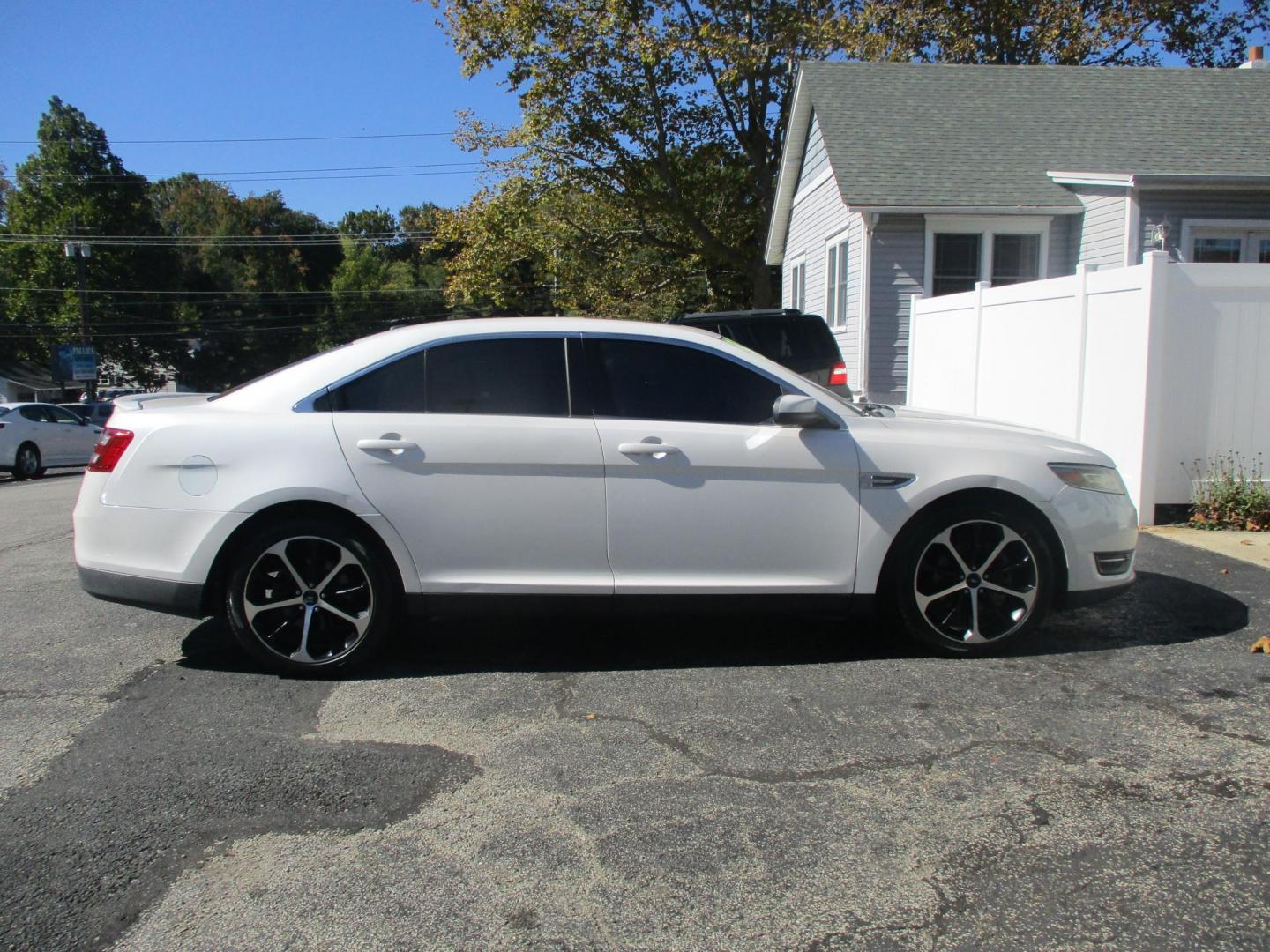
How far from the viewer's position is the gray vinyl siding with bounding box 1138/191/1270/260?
1382 centimetres

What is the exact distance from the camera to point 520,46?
84.9 ft

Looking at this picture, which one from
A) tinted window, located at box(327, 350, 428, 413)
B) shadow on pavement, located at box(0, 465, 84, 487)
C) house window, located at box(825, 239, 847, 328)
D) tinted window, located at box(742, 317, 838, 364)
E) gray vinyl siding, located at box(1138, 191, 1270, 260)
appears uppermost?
gray vinyl siding, located at box(1138, 191, 1270, 260)

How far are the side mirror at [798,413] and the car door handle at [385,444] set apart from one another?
1652 mm

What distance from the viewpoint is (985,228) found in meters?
15.1

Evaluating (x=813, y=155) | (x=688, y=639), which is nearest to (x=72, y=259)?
(x=813, y=155)

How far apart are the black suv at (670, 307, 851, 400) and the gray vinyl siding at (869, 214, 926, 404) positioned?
4.64 metres

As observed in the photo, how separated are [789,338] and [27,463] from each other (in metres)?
17.2

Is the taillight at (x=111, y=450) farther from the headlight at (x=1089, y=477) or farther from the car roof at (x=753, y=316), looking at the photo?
the car roof at (x=753, y=316)

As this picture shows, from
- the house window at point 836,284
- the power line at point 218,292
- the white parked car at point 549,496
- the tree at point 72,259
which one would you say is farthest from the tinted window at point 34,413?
the tree at point 72,259

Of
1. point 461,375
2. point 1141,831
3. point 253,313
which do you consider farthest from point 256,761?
point 253,313

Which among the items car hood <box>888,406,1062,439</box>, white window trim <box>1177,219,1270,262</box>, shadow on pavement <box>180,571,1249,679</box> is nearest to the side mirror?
car hood <box>888,406,1062,439</box>

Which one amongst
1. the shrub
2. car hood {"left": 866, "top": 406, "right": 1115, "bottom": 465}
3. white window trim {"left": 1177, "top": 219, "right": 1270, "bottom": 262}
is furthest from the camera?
white window trim {"left": 1177, "top": 219, "right": 1270, "bottom": 262}

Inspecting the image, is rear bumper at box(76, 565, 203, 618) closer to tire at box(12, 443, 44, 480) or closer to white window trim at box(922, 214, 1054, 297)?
white window trim at box(922, 214, 1054, 297)

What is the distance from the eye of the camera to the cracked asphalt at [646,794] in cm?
271
